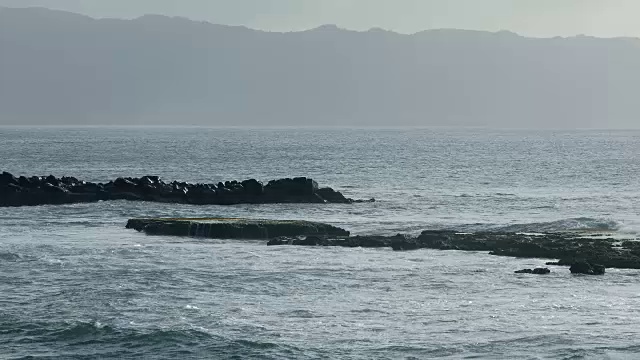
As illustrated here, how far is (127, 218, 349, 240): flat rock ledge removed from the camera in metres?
62.3

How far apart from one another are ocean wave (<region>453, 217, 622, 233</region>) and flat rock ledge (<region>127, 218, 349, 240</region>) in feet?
27.6

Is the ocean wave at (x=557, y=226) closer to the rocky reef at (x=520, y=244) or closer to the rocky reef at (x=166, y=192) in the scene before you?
the rocky reef at (x=520, y=244)

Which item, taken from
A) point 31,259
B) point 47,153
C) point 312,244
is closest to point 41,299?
point 31,259

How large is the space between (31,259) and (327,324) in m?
18.1

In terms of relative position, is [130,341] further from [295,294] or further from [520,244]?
[520,244]

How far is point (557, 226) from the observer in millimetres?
67812

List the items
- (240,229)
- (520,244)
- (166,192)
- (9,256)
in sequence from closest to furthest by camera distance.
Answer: (9,256), (520,244), (240,229), (166,192)

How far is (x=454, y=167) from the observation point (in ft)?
468

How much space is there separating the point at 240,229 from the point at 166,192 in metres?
21.9

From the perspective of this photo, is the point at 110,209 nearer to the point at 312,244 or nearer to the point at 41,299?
the point at 312,244

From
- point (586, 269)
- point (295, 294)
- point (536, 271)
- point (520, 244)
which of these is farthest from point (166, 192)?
point (295, 294)

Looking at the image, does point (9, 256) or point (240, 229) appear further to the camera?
point (240, 229)

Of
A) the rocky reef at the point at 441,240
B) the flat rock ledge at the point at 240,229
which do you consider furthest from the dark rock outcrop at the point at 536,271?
the flat rock ledge at the point at 240,229

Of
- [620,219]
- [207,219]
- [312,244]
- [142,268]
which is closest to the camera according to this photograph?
[142,268]
